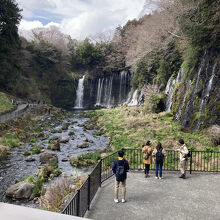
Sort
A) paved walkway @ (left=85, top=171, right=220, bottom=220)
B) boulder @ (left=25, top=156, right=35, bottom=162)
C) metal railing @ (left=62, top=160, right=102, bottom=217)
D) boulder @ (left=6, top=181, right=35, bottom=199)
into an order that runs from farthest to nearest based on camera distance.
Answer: boulder @ (left=25, top=156, right=35, bottom=162), boulder @ (left=6, top=181, right=35, bottom=199), paved walkway @ (left=85, top=171, right=220, bottom=220), metal railing @ (left=62, top=160, right=102, bottom=217)

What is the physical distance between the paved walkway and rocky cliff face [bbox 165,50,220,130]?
758 cm

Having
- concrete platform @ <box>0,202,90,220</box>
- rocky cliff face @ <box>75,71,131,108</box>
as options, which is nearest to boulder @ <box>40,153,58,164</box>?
concrete platform @ <box>0,202,90,220</box>

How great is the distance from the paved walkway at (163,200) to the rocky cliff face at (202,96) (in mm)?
7578

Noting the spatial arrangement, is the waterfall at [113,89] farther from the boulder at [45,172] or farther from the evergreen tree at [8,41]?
the boulder at [45,172]

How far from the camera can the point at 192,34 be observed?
63.2 feet

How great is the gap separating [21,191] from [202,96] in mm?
15548

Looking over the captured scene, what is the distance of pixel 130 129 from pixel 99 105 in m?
30.7

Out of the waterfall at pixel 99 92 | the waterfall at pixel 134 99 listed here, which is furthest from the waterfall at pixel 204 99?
the waterfall at pixel 99 92

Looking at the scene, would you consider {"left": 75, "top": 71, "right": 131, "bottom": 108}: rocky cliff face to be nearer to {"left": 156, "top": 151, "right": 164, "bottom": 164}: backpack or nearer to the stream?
the stream

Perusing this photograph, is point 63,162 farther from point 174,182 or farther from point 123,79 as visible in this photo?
point 123,79

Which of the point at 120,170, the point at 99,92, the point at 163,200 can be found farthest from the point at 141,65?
the point at 120,170

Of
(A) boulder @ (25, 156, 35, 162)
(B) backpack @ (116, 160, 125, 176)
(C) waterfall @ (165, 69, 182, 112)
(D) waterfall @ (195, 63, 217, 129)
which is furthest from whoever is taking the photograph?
(C) waterfall @ (165, 69, 182, 112)

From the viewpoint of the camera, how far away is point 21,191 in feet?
35.4

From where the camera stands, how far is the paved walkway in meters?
6.88
